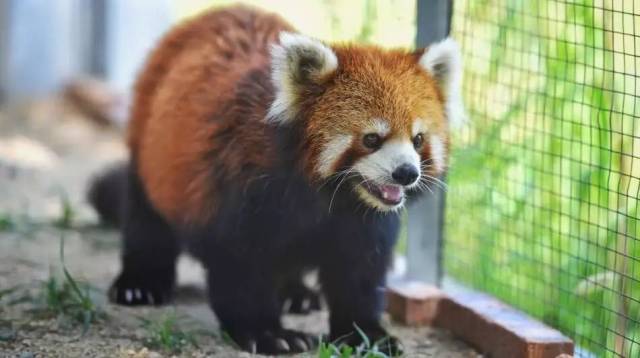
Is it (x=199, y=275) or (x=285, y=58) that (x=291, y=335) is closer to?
(x=285, y=58)

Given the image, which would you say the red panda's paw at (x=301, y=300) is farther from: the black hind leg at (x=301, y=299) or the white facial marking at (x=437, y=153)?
the white facial marking at (x=437, y=153)

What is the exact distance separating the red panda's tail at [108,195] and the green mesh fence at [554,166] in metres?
1.99

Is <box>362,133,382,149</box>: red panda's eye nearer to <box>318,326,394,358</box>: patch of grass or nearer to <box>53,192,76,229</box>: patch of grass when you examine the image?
<box>318,326,394,358</box>: patch of grass

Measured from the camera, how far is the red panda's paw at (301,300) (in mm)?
5055

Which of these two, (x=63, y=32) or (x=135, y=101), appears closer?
(x=135, y=101)

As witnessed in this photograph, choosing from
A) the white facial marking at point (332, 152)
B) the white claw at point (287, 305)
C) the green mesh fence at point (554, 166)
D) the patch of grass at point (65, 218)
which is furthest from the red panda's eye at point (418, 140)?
the patch of grass at point (65, 218)

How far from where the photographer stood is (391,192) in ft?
12.8

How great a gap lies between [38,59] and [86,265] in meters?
4.04

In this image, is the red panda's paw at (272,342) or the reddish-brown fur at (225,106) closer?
the reddish-brown fur at (225,106)

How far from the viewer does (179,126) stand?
15.2 feet

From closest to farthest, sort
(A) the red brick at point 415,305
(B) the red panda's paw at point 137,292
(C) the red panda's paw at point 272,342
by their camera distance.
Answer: (C) the red panda's paw at point 272,342
(A) the red brick at point 415,305
(B) the red panda's paw at point 137,292

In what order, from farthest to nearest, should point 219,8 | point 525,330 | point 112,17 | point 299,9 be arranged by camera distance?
point 112,17 < point 299,9 < point 219,8 < point 525,330

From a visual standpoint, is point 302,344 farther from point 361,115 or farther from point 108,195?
point 108,195

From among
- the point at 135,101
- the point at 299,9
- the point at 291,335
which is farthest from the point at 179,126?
the point at 299,9
